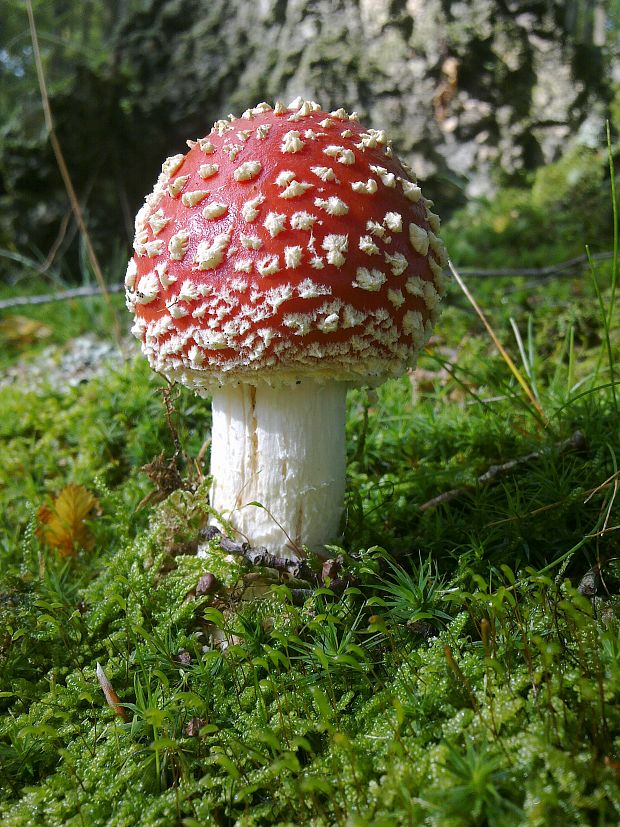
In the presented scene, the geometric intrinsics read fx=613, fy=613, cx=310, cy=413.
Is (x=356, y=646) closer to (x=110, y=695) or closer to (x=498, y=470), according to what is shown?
(x=110, y=695)

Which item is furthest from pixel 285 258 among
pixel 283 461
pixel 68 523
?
pixel 68 523

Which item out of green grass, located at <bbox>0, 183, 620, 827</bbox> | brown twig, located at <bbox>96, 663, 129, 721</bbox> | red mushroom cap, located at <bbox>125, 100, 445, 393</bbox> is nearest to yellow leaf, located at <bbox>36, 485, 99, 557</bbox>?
green grass, located at <bbox>0, 183, 620, 827</bbox>

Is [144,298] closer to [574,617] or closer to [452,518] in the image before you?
[452,518]

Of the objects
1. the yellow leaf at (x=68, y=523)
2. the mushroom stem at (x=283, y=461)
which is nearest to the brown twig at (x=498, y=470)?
the mushroom stem at (x=283, y=461)

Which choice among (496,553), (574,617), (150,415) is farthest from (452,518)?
(150,415)

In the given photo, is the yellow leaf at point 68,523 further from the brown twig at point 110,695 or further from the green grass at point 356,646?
the brown twig at point 110,695
